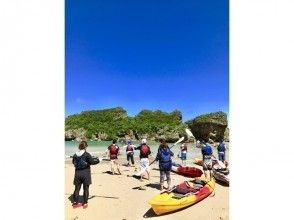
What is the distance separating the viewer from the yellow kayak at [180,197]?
5.86m

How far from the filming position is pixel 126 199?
20.1 feet

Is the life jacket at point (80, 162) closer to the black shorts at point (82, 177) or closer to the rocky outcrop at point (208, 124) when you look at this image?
the black shorts at point (82, 177)

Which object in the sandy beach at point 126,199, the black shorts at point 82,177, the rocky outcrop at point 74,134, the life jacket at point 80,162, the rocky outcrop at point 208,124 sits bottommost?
the sandy beach at point 126,199

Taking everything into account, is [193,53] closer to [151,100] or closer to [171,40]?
[171,40]

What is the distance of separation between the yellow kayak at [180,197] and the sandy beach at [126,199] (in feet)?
0.23

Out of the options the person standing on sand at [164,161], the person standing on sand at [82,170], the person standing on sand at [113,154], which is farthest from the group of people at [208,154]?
the person standing on sand at [82,170]

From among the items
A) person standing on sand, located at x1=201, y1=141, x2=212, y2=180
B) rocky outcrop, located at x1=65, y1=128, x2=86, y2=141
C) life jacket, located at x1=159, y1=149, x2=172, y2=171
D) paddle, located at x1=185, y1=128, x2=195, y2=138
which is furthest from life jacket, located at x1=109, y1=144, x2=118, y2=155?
person standing on sand, located at x1=201, y1=141, x2=212, y2=180

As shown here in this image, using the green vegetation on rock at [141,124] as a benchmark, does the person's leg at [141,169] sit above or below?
below

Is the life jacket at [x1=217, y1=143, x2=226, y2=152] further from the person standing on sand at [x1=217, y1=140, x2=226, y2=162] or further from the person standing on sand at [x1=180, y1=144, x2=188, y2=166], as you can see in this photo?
the person standing on sand at [x1=180, y1=144, x2=188, y2=166]

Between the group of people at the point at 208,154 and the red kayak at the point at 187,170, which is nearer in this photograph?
the red kayak at the point at 187,170

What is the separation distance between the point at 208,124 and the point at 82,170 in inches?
67.5

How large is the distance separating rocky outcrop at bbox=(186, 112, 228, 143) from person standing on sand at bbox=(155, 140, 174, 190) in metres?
0.45

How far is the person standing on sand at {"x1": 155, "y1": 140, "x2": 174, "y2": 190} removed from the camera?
6.09 metres
